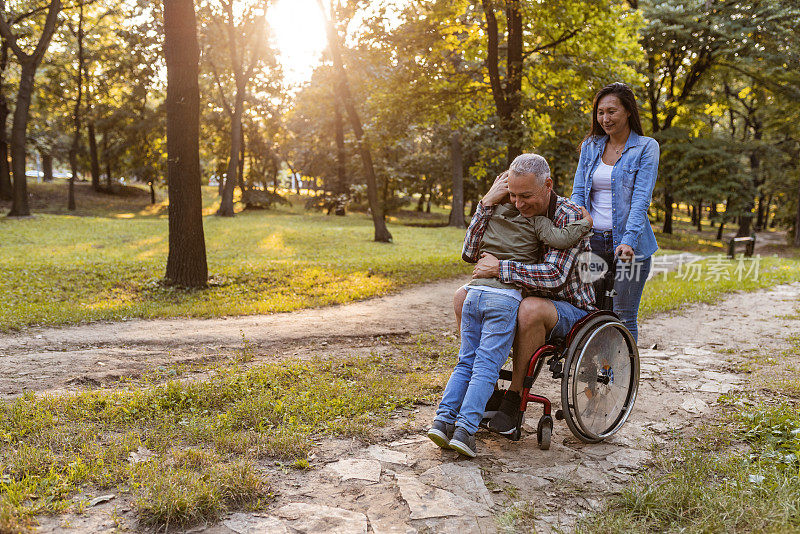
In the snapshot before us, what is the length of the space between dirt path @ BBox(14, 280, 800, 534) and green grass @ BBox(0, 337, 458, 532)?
14cm

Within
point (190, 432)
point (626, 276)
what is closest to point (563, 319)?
point (626, 276)

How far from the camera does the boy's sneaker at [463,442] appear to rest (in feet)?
12.0

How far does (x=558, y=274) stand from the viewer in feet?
12.9

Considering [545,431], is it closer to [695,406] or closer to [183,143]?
[695,406]

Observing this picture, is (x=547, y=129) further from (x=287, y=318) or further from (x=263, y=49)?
(x=263, y=49)

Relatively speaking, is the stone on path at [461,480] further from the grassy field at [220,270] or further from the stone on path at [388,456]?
the grassy field at [220,270]

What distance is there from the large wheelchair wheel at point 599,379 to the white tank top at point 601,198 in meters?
0.80

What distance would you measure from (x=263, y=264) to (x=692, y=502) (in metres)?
11.2

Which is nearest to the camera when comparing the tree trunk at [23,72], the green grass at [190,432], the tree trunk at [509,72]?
the green grass at [190,432]

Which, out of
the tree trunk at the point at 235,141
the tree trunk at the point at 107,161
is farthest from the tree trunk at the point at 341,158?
the tree trunk at the point at 107,161

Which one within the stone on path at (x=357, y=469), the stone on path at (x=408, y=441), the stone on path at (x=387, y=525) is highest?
the stone on path at (x=387, y=525)

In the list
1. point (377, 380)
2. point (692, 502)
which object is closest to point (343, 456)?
point (377, 380)

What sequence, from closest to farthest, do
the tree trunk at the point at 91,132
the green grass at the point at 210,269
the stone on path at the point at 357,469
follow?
the stone on path at the point at 357,469, the green grass at the point at 210,269, the tree trunk at the point at 91,132

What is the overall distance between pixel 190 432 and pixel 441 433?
163cm
